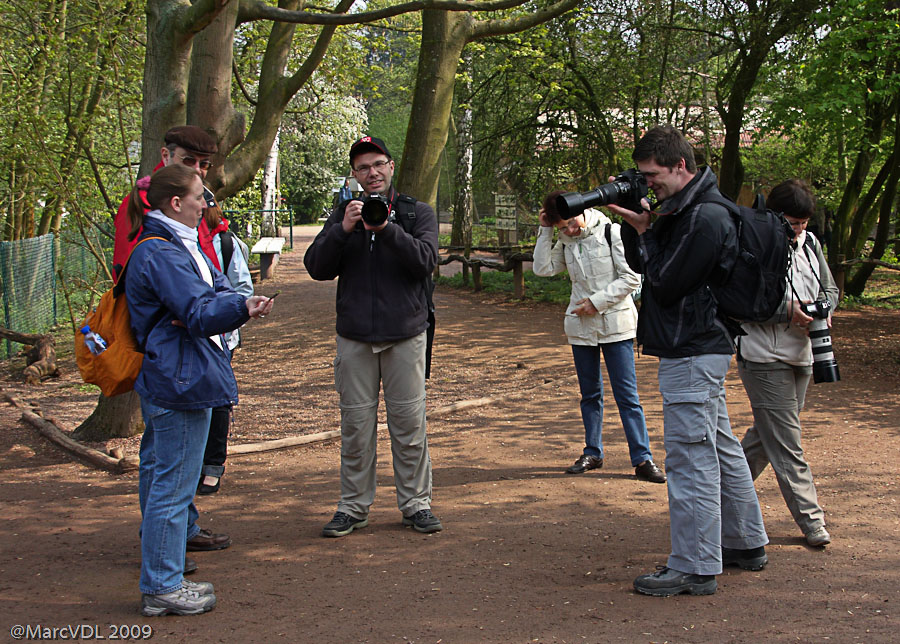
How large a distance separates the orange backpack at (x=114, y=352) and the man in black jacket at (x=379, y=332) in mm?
1121

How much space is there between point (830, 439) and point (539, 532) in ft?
9.96

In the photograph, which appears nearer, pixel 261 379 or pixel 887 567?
pixel 887 567

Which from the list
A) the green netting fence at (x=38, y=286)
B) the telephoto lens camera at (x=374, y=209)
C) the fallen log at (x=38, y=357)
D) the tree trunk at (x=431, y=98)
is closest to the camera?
the telephoto lens camera at (x=374, y=209)

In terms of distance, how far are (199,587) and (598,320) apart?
2.98 metres

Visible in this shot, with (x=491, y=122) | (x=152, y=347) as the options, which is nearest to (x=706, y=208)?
(x=152, y=347)

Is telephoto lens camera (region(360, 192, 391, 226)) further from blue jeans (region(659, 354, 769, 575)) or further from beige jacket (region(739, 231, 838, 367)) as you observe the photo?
beige jacket (region(739, 231, 838, 367))

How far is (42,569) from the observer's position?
13.7 ft

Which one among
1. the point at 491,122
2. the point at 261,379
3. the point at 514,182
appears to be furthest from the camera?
the point at 514,182

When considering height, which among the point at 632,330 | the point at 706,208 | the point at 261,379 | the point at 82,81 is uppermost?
the point at 82,81

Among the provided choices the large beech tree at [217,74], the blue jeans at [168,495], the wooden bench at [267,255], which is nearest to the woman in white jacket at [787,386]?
the blue jeans at [168,495]

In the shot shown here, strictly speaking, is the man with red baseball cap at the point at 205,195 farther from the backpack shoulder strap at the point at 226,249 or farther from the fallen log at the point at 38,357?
the fallen log at the point at 38,357

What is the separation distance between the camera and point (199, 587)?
3715 mm

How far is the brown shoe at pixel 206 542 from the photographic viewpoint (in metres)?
4.39

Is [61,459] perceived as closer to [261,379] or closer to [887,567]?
[261,379]
